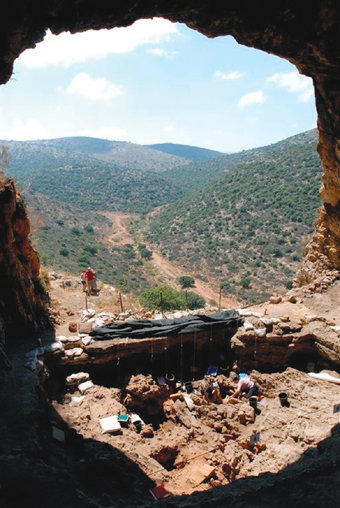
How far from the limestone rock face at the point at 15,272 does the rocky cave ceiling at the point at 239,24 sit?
3.53 metres

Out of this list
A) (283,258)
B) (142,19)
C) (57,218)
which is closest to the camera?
(142,19)

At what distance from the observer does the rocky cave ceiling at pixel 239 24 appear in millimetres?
6969

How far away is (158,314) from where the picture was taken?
500 inches

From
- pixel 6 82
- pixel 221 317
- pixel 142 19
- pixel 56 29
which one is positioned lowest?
pixel 221 317

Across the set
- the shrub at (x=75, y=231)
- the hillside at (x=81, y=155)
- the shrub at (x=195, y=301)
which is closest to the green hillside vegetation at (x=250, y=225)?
the shrub at (x=195, y=301)

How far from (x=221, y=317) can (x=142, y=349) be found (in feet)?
8.96

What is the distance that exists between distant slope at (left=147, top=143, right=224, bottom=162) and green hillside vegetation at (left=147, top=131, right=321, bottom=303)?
275ft

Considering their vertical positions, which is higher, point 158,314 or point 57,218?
point 57,218

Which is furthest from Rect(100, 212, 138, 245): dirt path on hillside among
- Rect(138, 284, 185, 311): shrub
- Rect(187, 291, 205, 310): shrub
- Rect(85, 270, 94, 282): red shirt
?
Rect(85, 270, 94, 282): red shirt

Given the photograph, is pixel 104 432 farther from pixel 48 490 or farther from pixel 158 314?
pixel 158 314

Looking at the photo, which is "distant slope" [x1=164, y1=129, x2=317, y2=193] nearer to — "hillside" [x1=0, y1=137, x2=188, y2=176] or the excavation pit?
"hillside" [x1=0, y1=137, x2=188, y2=176]

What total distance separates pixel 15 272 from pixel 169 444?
5929mm

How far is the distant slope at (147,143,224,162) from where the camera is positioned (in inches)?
5271

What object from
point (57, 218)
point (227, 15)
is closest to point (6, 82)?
point (227, 15)
